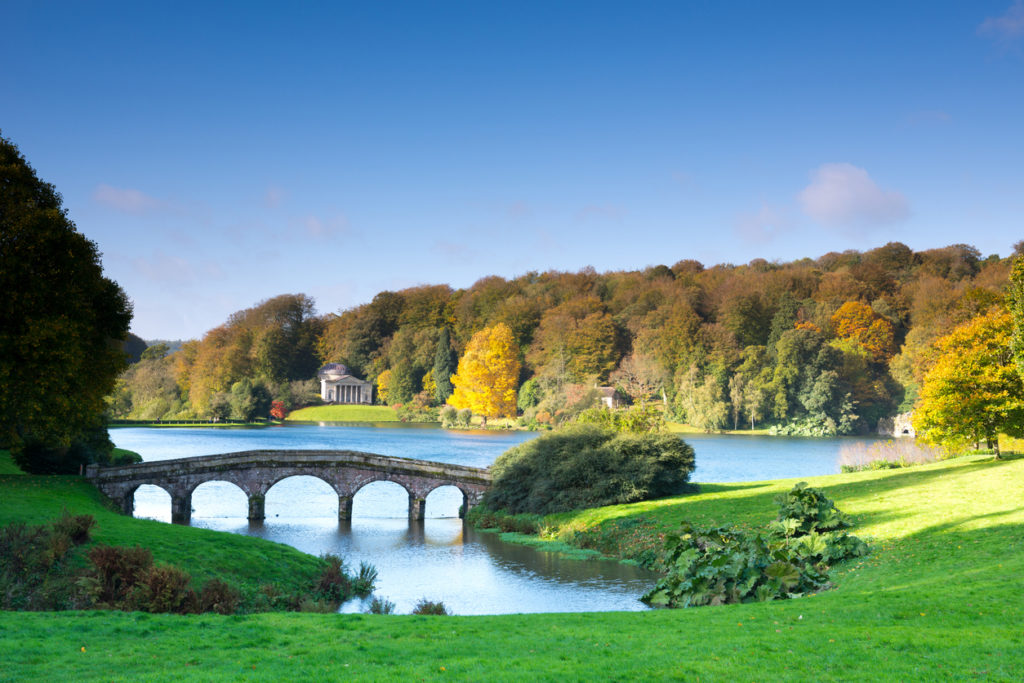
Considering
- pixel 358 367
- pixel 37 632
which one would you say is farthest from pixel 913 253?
pixel 37 632

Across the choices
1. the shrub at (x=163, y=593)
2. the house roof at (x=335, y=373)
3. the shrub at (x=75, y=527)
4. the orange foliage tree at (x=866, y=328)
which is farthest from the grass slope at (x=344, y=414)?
the shrub at (x=163, y=593)

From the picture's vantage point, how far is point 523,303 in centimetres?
10844

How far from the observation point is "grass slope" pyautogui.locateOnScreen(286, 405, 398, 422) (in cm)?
10225

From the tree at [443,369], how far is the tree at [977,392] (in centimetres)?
7596

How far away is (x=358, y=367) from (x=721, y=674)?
376 feet

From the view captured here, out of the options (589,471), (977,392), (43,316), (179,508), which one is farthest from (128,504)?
(977,392)

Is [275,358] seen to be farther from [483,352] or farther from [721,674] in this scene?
[721,674]

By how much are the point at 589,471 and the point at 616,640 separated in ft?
69.2

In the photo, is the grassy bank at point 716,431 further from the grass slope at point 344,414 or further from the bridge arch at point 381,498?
the grass slope at point 344,414

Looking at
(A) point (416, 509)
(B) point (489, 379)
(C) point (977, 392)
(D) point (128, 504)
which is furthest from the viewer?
(B) point (489, 379)

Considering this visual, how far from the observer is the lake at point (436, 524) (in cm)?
2155

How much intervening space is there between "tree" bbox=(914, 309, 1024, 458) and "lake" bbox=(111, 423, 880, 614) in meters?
14.7

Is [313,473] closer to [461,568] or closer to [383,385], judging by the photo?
[461,568]

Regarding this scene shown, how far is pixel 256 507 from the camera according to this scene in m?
35.5
